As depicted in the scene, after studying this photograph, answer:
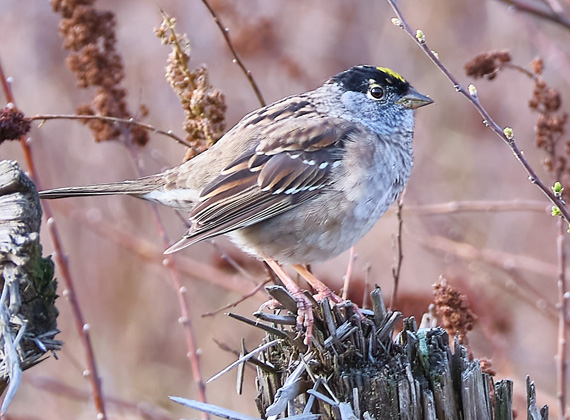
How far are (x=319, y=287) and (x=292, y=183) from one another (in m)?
0.47

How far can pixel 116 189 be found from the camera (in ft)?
11.1

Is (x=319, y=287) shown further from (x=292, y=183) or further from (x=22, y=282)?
(x=22, y=282)

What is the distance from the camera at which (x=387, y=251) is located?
256 inches

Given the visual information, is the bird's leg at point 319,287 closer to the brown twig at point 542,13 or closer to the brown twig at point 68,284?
the brown twig at point 68,284

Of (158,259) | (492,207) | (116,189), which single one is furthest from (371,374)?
(158,259)

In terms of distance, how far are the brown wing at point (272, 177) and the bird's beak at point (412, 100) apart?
38 centimetres

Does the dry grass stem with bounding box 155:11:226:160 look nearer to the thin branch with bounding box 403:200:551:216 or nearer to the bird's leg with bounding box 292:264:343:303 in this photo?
the bird's leg with bounding box 292:264:343:303

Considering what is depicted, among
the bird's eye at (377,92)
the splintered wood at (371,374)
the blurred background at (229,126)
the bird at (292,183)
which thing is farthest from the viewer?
the blurred background at (229,126)

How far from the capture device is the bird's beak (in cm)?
354

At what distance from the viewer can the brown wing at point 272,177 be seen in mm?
3240

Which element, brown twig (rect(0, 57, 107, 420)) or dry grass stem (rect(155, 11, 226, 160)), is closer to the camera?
brown twig (rect(0, 57, 107, 420))

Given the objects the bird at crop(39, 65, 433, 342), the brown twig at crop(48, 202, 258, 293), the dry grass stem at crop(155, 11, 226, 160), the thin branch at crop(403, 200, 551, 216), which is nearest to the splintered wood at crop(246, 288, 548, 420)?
the bird at crop(39, 65, 433, 342)

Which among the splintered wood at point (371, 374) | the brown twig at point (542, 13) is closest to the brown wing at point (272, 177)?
the splintered wood at point (371, 374)

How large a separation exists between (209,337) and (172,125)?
1843 millimetres
